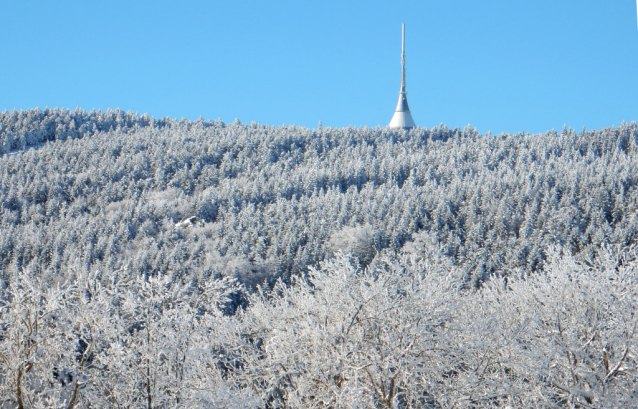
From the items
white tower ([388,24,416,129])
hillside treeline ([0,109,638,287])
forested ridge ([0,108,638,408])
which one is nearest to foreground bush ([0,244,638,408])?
forested ridge ([0,108,638,408])

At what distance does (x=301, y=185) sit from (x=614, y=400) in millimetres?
101906

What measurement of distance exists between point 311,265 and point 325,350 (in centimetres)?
6047

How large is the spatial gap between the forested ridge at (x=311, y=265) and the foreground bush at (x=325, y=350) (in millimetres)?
94

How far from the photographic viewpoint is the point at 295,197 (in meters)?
108

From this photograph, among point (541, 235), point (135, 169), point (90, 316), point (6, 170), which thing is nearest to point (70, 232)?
point (135, 169)

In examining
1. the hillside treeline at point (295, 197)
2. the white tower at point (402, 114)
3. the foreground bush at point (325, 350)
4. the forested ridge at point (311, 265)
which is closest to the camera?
the foreground bush at point (325, 350)

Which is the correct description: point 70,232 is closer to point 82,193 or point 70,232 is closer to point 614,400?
point 82,193

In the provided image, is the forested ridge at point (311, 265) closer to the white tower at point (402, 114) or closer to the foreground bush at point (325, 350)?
the foreground bush at point (325, 350)

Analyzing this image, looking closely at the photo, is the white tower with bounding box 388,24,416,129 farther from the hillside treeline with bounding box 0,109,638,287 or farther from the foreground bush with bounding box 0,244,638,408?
the foreground bush with bounding box 0,244,638,408

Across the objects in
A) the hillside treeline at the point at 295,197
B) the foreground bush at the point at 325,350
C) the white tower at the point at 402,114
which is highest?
the white tower at the point at 402,114

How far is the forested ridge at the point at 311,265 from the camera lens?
15.6 m

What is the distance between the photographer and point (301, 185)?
117688mm

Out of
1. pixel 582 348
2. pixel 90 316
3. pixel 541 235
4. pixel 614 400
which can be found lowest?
pixel 614 400

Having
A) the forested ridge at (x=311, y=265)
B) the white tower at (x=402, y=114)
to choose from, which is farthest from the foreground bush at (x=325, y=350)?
the white tower at (x=402, y=114)
